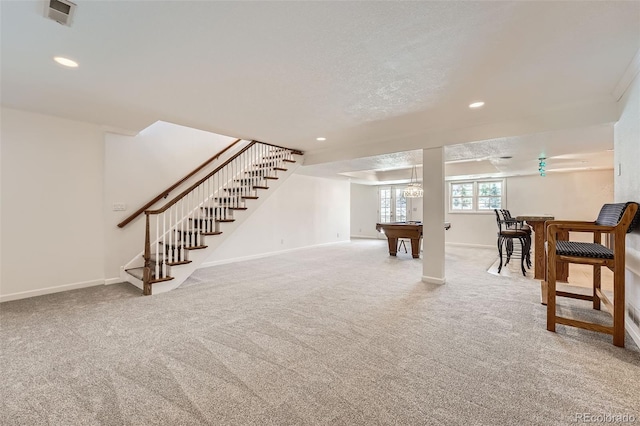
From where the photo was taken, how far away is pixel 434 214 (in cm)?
418

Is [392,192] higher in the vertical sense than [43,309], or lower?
higher

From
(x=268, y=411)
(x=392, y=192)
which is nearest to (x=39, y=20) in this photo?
(x=268, y=411)

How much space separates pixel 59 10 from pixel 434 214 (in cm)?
437

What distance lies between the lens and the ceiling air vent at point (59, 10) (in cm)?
163

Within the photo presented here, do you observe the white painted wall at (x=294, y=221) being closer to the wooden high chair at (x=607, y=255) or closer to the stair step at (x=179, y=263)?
the stair step at (x=179, y=263)

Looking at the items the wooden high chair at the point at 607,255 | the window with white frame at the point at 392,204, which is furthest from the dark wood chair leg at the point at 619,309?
the window with white frame at the point at 392,204

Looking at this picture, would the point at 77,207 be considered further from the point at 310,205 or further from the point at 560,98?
the point at 560,98

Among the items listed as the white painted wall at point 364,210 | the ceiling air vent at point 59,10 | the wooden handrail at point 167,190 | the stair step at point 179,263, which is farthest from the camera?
the white painted wall at point 364,210

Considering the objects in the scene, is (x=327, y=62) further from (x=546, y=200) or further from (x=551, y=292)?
(x=546, y=200)

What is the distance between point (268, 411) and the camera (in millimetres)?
1519

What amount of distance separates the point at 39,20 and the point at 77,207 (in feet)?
9.59

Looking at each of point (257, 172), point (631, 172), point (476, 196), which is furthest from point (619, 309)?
point (476, 196)

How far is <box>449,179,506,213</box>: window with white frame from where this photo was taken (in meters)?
8.32

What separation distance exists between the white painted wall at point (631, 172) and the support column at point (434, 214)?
1.84 metres
